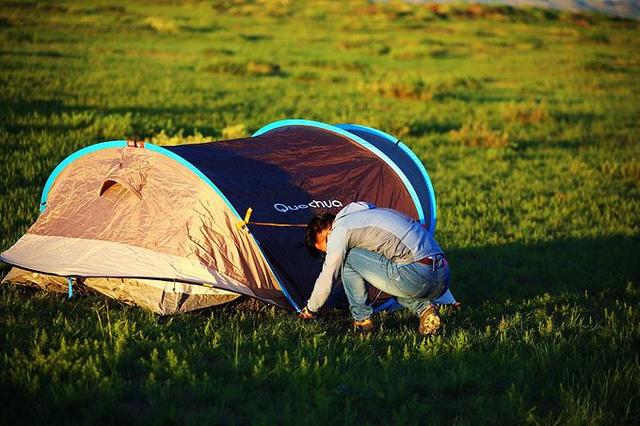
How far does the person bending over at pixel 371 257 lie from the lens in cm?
622

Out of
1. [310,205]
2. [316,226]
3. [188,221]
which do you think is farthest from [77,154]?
[316,226]

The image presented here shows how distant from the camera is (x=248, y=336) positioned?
5.93 m

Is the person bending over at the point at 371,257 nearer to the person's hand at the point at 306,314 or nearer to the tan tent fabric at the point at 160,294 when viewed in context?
the person's hand at the point at 306,314

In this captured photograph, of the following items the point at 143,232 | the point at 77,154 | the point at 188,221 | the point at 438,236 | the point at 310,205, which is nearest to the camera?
the point at 188,221

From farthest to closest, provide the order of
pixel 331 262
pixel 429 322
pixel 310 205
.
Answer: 1. pixel 310 205
2. pixel 429 322
3. pixel 331 262

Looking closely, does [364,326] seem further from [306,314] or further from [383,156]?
[383,156]

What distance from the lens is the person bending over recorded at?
6223 millimetres

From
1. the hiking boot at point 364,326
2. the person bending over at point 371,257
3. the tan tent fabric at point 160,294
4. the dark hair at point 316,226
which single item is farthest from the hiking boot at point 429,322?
the tan tent fabric at point 160,294

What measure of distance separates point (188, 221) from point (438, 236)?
4.93 m

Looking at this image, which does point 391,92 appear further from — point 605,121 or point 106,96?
point 106,96

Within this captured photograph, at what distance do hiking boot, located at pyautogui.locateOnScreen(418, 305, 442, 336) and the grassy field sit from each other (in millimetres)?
174

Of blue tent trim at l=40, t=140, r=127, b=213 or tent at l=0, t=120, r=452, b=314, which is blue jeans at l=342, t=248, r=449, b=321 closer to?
tent at l=0, t=120, r=452, b=314

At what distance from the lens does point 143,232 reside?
698cm

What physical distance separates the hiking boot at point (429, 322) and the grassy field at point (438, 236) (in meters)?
0.17
